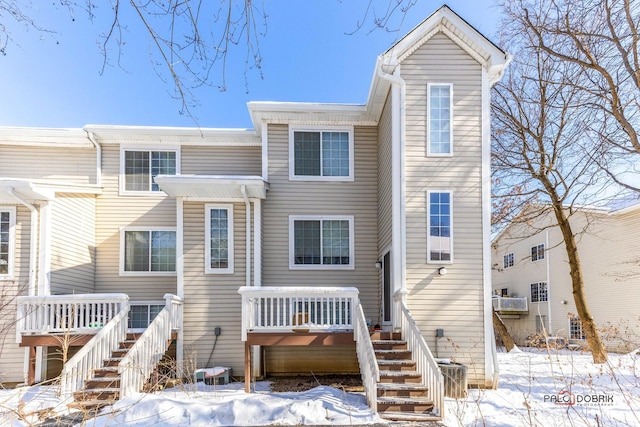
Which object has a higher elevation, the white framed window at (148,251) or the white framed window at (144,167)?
the white framed window at (144,167)

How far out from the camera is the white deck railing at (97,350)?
6.41 m

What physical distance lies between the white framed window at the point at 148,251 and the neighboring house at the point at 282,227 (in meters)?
0.04

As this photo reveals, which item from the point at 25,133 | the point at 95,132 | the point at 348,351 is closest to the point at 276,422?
the point at 348,351

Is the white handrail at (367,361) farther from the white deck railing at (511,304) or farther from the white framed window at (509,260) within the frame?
the white framed window at (509,260)

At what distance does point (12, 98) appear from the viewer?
11.9ft

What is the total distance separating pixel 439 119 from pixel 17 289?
9.68 m

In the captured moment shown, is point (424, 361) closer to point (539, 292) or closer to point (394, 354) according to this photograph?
point (394, 354)

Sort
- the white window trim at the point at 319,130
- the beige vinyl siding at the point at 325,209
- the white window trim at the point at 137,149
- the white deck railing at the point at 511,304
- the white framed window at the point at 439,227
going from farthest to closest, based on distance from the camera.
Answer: the white deck railing at the point at 511,304 → the white window trim at the point at 137,149 → the white window trim at the point at 319,130 → the beige vinyl siding at the point at 325,209 → the white framed window at the point at 439,227

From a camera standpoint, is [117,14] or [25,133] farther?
[25,133]

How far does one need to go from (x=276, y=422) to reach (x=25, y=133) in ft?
32.1

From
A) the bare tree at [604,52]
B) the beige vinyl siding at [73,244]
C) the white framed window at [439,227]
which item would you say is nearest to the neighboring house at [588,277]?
the bare tree at [604,52]

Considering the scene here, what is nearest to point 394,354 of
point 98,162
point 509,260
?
point 98,162

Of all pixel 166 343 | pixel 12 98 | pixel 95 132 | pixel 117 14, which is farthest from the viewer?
pixel 95 132

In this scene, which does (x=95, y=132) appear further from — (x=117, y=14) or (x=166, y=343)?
(x=117, y=14)
